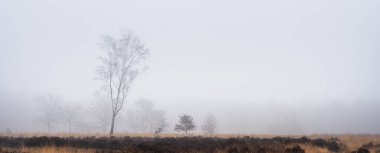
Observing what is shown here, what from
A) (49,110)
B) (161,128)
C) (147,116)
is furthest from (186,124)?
(147,116)

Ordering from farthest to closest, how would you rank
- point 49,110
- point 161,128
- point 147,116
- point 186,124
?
point 147,116
point 49,110
point 161,128
point 186,124

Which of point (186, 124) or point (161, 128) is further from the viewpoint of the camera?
point (161, 128)

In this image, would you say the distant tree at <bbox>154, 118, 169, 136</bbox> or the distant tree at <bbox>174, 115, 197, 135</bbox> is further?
the distant tree at <bbox>174, 115, 197, 135</bbox>

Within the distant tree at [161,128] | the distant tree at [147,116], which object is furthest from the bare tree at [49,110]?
the distant tree at [161,128]

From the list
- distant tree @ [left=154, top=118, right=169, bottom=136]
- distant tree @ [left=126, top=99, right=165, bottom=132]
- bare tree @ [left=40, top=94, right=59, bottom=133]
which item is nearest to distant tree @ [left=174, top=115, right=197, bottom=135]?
distant tree @ [left=154, top=118, right=169, bottom=136]

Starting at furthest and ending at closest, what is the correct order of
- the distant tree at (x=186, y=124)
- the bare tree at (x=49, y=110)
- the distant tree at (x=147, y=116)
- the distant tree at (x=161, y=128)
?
the distant tree at (x=147, y=116) → the bare tree at (x=49, y=110) → the distant tree at (x=186, y=124) → the distant tree at (x=161, y=128)

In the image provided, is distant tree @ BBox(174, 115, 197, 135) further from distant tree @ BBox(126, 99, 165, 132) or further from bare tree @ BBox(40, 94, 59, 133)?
distant tree @ BBox(126, 99, 165, 132)

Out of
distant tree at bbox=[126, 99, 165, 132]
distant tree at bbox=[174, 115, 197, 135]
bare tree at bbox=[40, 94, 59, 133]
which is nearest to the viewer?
distant tree at bbox=[174, 115, 197, 135]

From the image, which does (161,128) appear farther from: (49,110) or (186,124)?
(49,110)

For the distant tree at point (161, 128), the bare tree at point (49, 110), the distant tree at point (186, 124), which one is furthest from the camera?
the bare tree at point (49, 110)

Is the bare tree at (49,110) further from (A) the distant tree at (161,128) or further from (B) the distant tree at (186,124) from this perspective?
(B) the distant tree at (186,124)

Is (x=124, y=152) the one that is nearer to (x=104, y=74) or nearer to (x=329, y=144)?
(x=329, y=144)

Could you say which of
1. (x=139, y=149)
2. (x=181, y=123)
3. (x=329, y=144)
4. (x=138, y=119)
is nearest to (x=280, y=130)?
(x=138, y=119)

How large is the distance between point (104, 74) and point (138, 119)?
6454 cm
